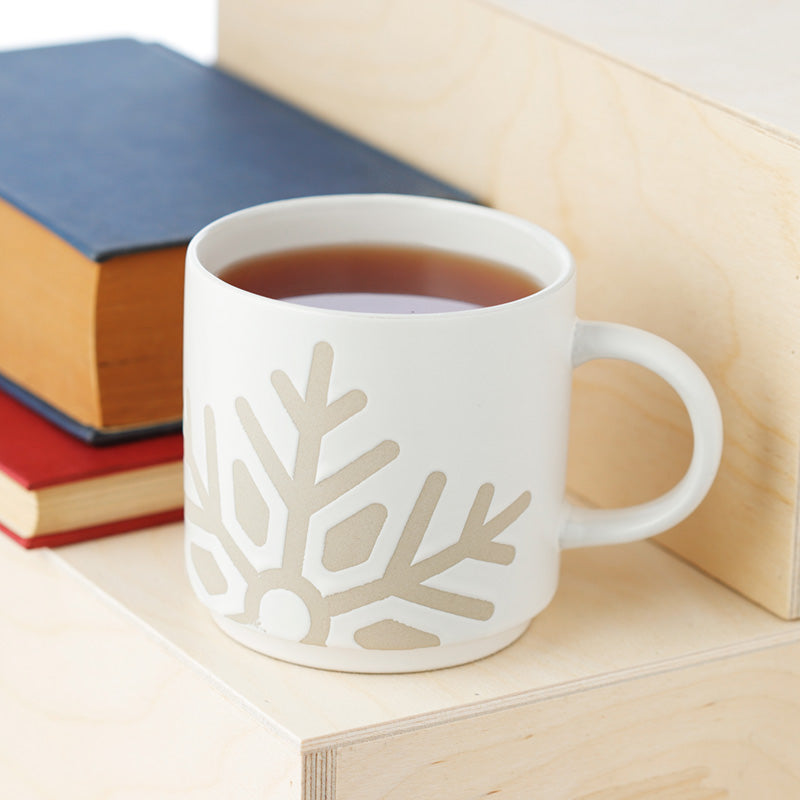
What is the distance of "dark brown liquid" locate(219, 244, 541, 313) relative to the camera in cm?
58

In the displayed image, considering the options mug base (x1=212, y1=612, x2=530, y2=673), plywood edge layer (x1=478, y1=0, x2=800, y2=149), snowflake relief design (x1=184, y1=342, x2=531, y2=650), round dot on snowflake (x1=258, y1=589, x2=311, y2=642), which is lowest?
mug base (x1=212, y1=612, x2=530, y2=673)

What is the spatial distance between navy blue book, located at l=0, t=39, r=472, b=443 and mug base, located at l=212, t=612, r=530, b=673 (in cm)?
15

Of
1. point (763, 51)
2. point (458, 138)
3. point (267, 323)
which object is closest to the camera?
point (267, 323)

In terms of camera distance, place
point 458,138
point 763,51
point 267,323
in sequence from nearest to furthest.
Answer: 1. point 267,323
2. point 763,51
3. point 458,138

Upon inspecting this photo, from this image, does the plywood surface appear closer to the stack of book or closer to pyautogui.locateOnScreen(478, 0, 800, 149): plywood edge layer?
the stack of book

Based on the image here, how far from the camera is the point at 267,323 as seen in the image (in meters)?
0.51

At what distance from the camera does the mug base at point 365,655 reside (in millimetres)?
552

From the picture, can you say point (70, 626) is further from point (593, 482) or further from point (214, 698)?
point (593, 482)

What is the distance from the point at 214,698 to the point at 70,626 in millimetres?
104

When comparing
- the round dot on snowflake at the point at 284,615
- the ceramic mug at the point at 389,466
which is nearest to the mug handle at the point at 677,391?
the ceramic mug at the point at 389,466

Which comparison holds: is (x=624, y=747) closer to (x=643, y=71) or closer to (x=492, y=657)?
(x=492, y=657)

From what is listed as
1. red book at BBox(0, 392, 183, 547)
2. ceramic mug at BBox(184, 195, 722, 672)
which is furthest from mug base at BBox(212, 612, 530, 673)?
red book at BBox(0, 392, 183, 547)

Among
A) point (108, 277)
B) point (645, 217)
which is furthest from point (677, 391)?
point (108, 277)

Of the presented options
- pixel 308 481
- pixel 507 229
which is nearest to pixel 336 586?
pixel 308 481
